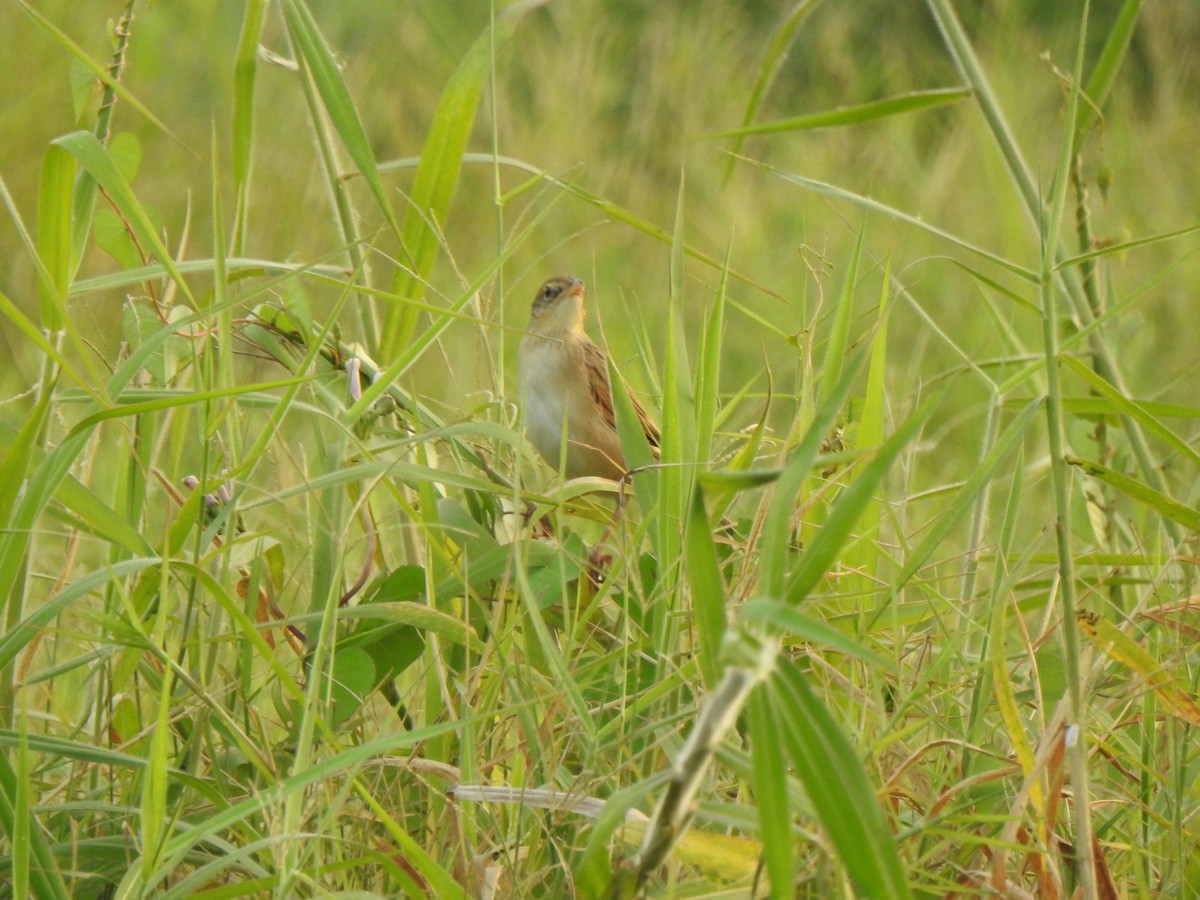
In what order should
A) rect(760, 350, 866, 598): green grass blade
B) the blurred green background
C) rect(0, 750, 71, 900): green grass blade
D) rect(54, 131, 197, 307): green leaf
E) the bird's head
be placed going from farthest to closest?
the blurred green background, the bird's head, rect(54, 131, 197, 307): green leaf, rect(0, 750, 71, 900): green grass blade, rect(760, 350, 866, 598): green grass blade

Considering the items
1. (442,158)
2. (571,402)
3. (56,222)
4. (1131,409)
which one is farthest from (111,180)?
(571,402)

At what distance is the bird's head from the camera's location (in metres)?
4.34

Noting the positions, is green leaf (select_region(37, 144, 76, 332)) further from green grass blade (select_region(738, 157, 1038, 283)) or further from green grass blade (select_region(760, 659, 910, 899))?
green grass blade (select_region(760, 659, 910, 899))

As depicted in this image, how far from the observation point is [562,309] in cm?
436

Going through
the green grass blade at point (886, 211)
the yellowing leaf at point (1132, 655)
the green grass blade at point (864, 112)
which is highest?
the green grass blade at point (864, 112)

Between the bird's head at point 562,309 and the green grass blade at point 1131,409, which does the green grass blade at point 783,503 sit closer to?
the green grass blade at point 1131,409

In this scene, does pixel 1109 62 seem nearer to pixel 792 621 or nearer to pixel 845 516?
pixel 845 516

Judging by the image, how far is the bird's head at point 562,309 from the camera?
434 centimetres

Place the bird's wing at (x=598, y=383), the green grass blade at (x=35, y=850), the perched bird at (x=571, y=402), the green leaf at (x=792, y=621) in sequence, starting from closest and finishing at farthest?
the green leaf at (x=792, y=621), the green grass blade at (x=35, y=850), the perched bird at (x=571, y=402), the bird's wing at (x=598, y=383)

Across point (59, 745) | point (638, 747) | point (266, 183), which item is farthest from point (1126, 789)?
point (266, 183)

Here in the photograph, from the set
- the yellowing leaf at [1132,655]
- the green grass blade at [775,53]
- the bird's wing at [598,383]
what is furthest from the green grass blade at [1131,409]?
the bird's wing at [598,383]

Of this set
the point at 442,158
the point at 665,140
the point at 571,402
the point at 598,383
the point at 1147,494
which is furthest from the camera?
the point at 665,140

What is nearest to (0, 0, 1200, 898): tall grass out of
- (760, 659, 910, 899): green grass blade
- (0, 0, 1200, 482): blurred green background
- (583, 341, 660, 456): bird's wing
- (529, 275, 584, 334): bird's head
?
(760, 659, 910, 899): green grass blade

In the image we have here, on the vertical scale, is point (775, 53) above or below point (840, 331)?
above
